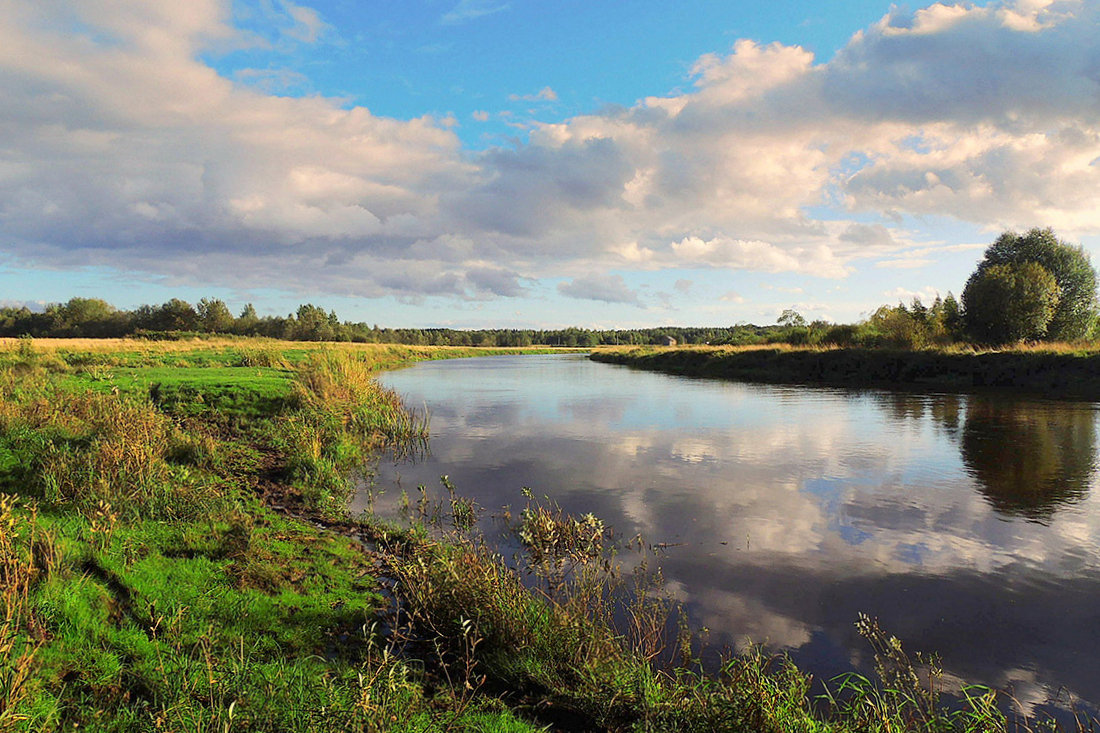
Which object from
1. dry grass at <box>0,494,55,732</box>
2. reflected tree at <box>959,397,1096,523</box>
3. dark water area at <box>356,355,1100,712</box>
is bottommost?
dark water area at <box>356,355,1100,712</box>

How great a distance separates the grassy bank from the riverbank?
34491 millimetres

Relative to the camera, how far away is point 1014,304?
43.4 meters

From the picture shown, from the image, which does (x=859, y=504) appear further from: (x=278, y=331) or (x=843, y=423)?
(x=278, y=331)

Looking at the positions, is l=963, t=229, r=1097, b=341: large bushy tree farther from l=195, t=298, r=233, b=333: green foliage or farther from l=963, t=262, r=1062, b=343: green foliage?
l=195, t=298, r=233, b=333: green foliage

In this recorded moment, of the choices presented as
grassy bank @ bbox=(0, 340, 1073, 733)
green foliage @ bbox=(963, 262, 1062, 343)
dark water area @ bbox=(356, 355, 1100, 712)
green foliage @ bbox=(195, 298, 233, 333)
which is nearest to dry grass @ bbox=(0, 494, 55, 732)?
grassy bank @ bbox=(0, 340, 1073, 733)

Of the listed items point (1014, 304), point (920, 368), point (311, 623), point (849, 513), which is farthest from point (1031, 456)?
point (1014, 304)

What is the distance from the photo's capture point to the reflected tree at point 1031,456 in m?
12.1

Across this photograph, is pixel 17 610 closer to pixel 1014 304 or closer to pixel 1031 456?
pixel 1031 456

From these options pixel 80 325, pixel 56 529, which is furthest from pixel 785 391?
pixel 80 325

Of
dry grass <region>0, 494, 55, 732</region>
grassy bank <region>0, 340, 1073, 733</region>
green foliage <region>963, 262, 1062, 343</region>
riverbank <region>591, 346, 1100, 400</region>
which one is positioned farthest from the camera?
green foliage <region>963, 262, 1062, 343</region>

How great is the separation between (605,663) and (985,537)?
330 inches

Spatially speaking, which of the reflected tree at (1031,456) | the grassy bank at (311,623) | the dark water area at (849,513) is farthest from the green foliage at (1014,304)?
the grassy bank at (311,623)

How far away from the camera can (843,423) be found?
2289 cm

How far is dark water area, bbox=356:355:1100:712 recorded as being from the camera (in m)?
6.69
